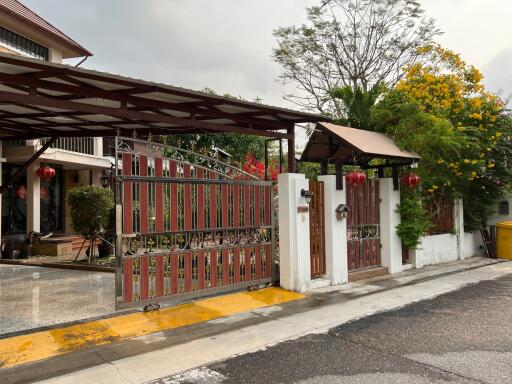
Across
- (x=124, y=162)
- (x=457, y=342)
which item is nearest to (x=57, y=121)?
(x=124, y=162)

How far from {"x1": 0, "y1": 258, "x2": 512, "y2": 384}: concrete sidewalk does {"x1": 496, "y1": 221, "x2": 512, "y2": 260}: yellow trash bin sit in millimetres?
4818

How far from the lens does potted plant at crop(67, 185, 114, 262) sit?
34.1ft

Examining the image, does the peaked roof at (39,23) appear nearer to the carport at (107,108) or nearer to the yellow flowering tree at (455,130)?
the carport at (107,108)

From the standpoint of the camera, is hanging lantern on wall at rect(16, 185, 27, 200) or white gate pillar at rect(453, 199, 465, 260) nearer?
white gate pillar at rect(453, 199, 465, 260)

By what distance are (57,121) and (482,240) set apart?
12021mm

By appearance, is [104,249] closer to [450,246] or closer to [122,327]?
[122,327]

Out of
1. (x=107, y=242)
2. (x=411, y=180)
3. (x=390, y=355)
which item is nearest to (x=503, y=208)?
(x=411, y=180)

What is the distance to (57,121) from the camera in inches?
325

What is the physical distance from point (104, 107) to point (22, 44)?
912 cm

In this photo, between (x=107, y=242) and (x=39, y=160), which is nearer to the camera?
(x=107, y=242)

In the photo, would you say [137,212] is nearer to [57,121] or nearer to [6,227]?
[57,121]

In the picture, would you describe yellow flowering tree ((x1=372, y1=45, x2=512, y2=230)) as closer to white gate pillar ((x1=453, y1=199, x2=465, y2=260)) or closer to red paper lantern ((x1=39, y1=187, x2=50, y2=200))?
white gate pillar ((x1=453, y1=199, x2=465, y2=260))

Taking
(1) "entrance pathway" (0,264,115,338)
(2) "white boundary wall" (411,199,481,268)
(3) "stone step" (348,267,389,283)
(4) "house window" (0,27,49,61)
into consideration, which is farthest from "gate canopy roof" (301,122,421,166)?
(4) "house window" (0,27,49,61)

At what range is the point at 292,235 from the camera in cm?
763
